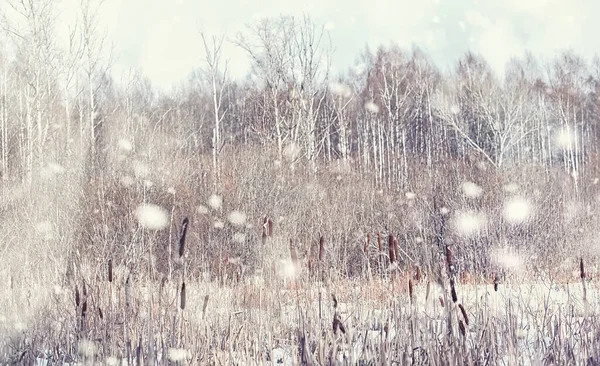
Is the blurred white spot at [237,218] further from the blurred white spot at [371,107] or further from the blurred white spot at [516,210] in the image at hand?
the blurred white spot at [371,107]

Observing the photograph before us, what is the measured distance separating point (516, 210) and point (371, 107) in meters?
21.2

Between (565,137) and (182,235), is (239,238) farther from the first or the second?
(565,137)

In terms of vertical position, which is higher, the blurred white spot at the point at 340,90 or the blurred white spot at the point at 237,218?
the blurred white spot at the point at 340,90

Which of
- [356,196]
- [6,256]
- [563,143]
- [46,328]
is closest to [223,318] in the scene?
[46,328]

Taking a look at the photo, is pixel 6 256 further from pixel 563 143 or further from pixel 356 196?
pixel 563 143

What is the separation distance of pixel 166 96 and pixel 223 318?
123 feet

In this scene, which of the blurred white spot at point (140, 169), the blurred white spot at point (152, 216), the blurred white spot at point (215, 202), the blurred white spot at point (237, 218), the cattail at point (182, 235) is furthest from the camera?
the blurred white spot at point (215, 202)

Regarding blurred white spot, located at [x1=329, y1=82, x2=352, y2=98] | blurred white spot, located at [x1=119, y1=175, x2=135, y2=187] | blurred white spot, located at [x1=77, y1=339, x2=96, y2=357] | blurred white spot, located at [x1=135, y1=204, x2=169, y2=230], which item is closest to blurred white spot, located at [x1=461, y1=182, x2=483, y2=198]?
blurred white spot, located at [x1=135, y1=204, x2=169, y2=230]

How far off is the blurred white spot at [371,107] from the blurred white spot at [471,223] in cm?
2076

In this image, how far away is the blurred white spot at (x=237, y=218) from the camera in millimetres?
10328

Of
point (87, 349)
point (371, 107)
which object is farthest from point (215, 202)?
point (371, 107)

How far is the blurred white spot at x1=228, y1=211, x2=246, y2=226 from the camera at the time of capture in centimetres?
1033

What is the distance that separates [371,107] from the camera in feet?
106

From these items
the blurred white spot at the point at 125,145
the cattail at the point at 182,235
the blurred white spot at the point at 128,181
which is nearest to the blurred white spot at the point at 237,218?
the blurred white spot at the point at 128,181
